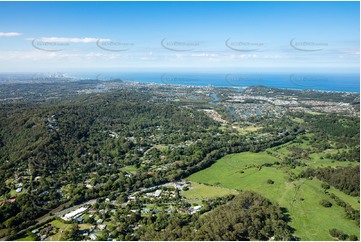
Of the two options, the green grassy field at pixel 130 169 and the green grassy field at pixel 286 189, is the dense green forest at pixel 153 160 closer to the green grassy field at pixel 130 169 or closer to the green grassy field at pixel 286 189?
the green grassy field at pixel 130 169

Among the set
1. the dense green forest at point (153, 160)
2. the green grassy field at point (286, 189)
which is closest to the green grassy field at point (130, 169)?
the dense green forest at point (153, 160)

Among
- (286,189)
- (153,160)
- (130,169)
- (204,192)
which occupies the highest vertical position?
(286,189)

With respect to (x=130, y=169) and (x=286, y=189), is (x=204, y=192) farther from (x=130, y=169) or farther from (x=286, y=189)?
(x=130, y=169)

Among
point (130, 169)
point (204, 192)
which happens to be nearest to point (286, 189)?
point (204, 192)

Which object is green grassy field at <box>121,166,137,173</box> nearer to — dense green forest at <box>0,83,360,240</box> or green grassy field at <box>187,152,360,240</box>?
dense green forest at <box>0,83,360,240</box>

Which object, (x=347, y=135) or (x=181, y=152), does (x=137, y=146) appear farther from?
(x=347, y=135)

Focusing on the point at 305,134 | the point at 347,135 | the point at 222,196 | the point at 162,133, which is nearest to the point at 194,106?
the point at 162,133

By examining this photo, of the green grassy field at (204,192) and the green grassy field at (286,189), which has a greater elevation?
the green grassy field at (286,189)

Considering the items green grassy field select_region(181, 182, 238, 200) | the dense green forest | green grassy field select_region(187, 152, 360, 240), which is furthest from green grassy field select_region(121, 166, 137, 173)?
green grassy field select_region(181, 182, 238, 200)
